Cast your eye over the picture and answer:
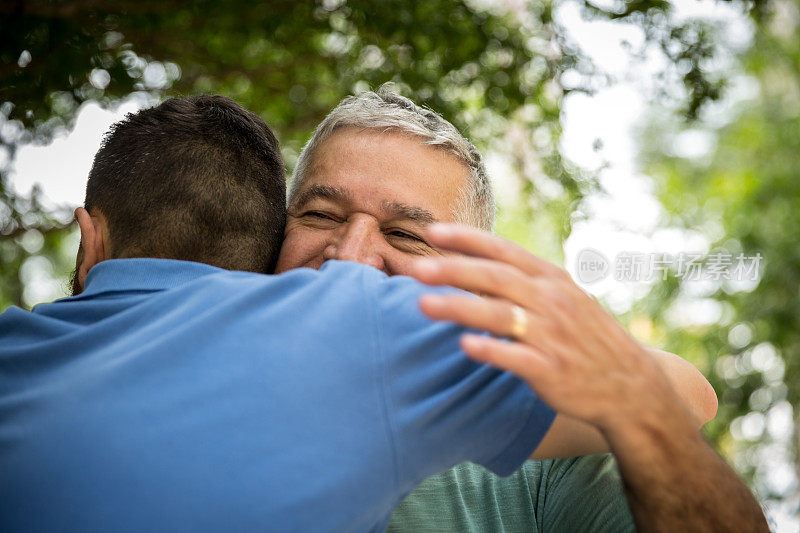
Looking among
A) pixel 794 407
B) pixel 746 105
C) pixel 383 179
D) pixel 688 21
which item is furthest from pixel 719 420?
pixel 746 105

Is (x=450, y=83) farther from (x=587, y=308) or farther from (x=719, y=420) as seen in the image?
(x=719, y=420)

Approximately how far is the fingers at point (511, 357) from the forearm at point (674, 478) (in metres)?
0.20

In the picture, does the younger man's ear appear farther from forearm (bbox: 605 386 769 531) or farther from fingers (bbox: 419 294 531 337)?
forearm (bbox: 605 386 769 531)

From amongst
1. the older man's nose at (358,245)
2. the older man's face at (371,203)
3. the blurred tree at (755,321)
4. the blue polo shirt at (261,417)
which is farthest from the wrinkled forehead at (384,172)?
the blurred tree at (755,321)

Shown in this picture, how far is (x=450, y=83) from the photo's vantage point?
4113 mm

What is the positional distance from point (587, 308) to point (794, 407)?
744 centimetres

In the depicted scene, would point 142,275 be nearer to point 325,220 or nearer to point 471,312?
point 471,312

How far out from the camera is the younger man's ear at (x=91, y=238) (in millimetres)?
1815

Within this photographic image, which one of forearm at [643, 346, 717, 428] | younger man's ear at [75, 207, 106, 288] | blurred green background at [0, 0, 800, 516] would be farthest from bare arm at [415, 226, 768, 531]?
blurred green background at [0, 0, 800, 516]

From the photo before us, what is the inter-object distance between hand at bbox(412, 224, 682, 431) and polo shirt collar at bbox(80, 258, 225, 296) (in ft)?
1.92

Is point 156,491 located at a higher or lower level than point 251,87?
lower

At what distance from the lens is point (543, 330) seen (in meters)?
1.21

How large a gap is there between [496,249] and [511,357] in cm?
20

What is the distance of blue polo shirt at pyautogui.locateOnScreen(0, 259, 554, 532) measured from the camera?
49.1 inches
